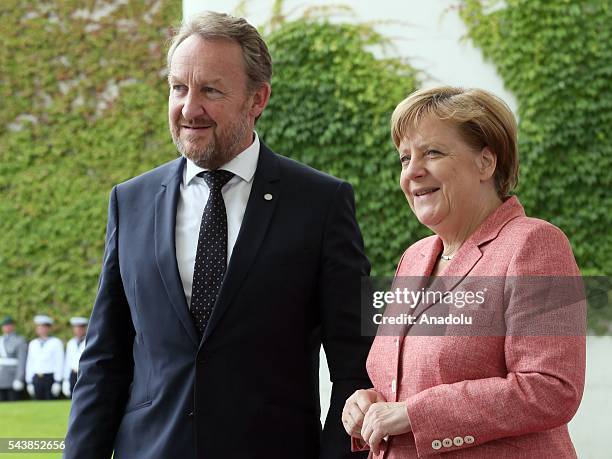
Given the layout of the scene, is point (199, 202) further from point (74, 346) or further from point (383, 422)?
point (74, 346)

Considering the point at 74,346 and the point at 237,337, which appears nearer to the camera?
the point at 237,337

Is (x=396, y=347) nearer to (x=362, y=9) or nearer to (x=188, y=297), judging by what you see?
(x=188, y=297)

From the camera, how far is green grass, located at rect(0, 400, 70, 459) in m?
7.96

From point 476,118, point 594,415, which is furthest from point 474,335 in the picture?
point 594,415

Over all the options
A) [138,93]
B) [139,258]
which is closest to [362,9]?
[138,93]

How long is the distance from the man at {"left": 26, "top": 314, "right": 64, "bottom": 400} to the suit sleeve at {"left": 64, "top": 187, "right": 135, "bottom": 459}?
286 inches

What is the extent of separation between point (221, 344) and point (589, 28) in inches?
227

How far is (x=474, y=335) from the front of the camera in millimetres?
1540

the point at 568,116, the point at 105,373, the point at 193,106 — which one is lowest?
the point at 105,373

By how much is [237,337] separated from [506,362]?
639 millimetres

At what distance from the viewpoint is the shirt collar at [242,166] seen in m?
2.08

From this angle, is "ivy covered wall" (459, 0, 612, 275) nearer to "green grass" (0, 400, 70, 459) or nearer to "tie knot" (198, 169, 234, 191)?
"green grass" (0, 400, 70, 459)

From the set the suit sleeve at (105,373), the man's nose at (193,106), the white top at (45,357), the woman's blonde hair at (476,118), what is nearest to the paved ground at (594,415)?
the suit sleeve at (105,373)

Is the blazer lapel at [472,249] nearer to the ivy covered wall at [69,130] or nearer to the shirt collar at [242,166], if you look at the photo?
the shirt collar at [242,166]
